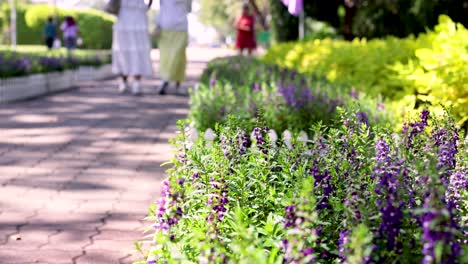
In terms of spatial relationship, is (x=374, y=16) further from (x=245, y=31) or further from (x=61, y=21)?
(x=61, y=21)

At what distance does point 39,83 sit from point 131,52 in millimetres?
2117

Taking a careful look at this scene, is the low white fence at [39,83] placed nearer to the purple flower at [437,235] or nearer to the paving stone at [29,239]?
the paving stone at [29,239]

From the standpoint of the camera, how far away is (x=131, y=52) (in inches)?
575

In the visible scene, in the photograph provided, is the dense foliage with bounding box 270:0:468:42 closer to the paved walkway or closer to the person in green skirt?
the person in green skirt

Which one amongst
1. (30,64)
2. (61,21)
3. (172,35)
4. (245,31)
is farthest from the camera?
(61,21)

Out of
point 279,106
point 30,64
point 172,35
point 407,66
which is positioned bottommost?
point 30,64

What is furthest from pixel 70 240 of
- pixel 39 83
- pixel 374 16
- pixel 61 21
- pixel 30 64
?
pixel 61 21

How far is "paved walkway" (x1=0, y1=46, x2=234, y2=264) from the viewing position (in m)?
5.00

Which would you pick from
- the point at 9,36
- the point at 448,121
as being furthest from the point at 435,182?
the point at 9,36

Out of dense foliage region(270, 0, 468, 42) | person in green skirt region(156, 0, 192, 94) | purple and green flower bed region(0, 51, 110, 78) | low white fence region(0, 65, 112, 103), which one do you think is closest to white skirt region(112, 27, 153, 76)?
person in green skirt region(156, 0, 192, 94)

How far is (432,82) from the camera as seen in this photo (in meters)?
7.04

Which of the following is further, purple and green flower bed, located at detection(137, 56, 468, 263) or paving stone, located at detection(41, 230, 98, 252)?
paving stone, located at detection(41, 230, 98, 252)

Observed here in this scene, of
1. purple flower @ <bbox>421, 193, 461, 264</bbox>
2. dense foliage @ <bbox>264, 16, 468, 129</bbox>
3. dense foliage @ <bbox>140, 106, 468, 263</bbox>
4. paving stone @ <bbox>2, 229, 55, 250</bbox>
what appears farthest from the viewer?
dense foliage @ <bbox>264, 16, 468, 129</bbox>

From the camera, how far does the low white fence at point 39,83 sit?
13.7 metres
